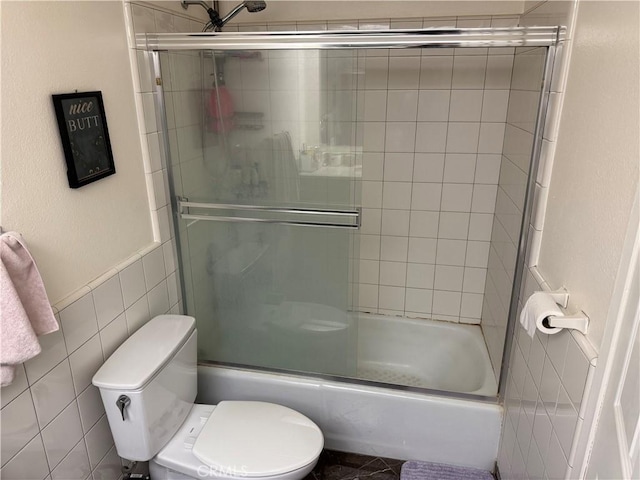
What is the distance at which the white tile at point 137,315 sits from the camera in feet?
5.60

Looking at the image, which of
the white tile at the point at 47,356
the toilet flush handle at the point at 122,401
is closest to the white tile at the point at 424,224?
the toilet flush handle at the point at 122,401

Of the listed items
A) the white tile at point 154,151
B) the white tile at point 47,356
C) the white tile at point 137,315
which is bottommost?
the white tile at point 137,315

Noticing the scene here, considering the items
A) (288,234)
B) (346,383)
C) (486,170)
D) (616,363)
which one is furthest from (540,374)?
(486,170)

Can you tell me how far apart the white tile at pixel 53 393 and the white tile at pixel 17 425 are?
0.02m

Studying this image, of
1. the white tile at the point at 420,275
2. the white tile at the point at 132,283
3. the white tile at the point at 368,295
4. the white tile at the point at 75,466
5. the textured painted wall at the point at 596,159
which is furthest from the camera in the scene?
the white tile at the point at 368,295

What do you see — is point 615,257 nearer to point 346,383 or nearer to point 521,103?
point 521,103

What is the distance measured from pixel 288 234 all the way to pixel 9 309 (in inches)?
40.2

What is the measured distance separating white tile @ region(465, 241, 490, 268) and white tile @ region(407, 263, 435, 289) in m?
0.21

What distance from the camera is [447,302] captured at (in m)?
2.60

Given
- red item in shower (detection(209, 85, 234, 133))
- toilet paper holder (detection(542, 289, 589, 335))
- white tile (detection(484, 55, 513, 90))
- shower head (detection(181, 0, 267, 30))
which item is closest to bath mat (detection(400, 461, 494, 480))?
toilet paper holder (detection(542, 289, 589, 335))

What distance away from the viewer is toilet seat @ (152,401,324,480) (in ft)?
5.05

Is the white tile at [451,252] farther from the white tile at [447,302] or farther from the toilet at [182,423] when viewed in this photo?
the toilet at [182,423]

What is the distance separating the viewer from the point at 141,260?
1766mm

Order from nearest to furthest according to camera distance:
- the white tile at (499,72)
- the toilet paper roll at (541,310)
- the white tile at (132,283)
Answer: the toilet paper roll at (541,310)
the white tile at (132,283)
the white tile at (499,72)
